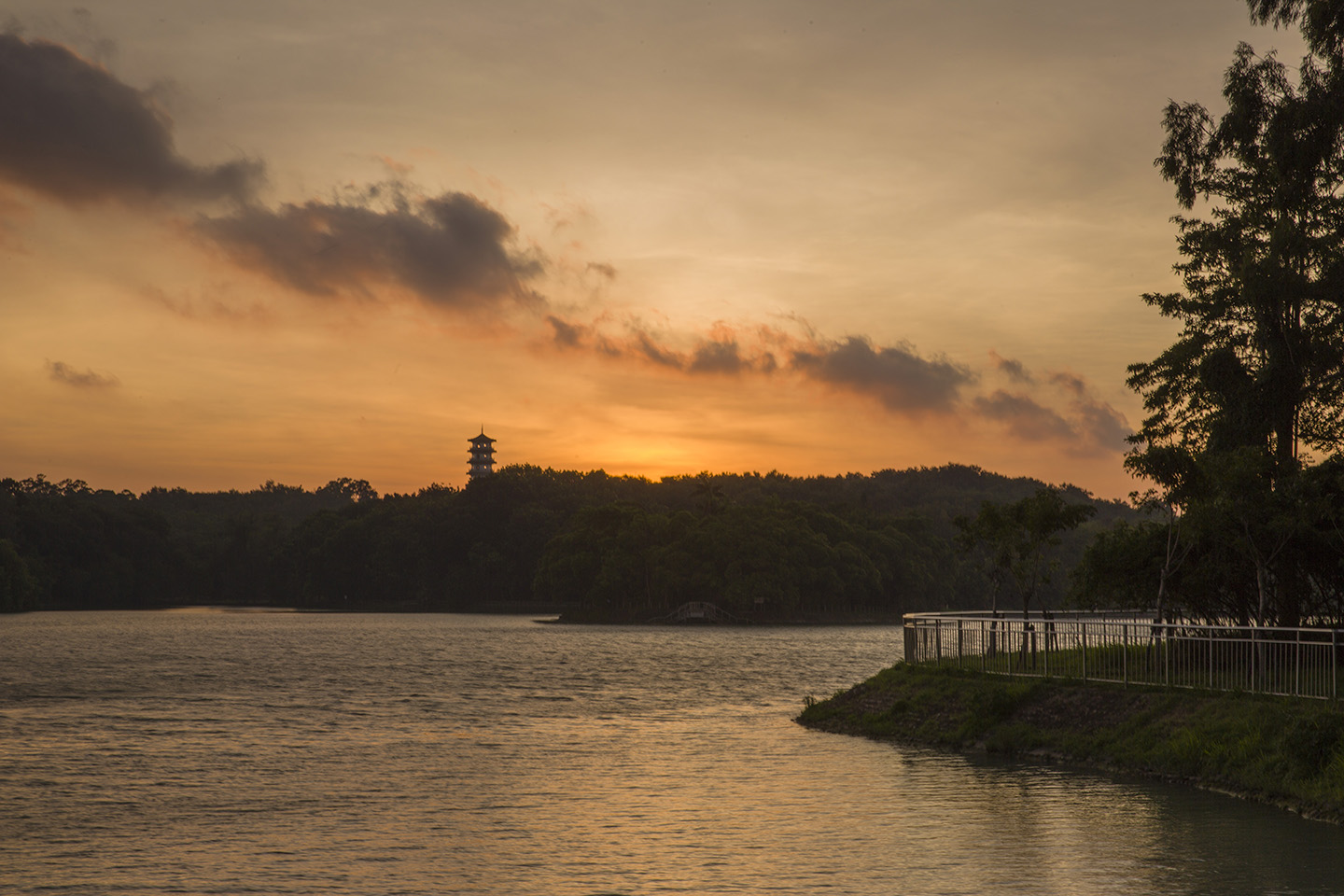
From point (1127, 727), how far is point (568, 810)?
40.7ft

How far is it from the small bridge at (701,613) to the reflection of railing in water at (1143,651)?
139 m

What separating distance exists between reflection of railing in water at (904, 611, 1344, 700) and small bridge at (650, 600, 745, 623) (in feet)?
458

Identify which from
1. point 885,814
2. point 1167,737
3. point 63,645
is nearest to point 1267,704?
point 1167,737

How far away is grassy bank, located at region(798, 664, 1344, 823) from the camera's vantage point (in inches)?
848

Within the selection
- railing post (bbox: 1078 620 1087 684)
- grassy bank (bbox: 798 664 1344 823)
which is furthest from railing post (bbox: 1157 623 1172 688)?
railing post (bbox: 1078 620 1087 684)

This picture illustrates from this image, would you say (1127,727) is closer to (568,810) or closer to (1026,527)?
(568,810)

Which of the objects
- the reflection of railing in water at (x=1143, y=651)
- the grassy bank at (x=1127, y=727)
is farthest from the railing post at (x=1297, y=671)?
the grassy bank at (x=1127, y=727)

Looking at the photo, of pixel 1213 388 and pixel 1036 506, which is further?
pixel 1036 506

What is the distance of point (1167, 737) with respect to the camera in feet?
84.0

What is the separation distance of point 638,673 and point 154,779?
4442cm

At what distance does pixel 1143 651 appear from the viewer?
3064 centimetres

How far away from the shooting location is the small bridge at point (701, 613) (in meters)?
177

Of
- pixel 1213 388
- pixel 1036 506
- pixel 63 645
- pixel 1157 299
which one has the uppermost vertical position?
pixel 1157 299

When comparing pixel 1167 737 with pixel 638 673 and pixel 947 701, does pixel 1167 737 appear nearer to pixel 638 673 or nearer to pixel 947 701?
pixel 947 701
